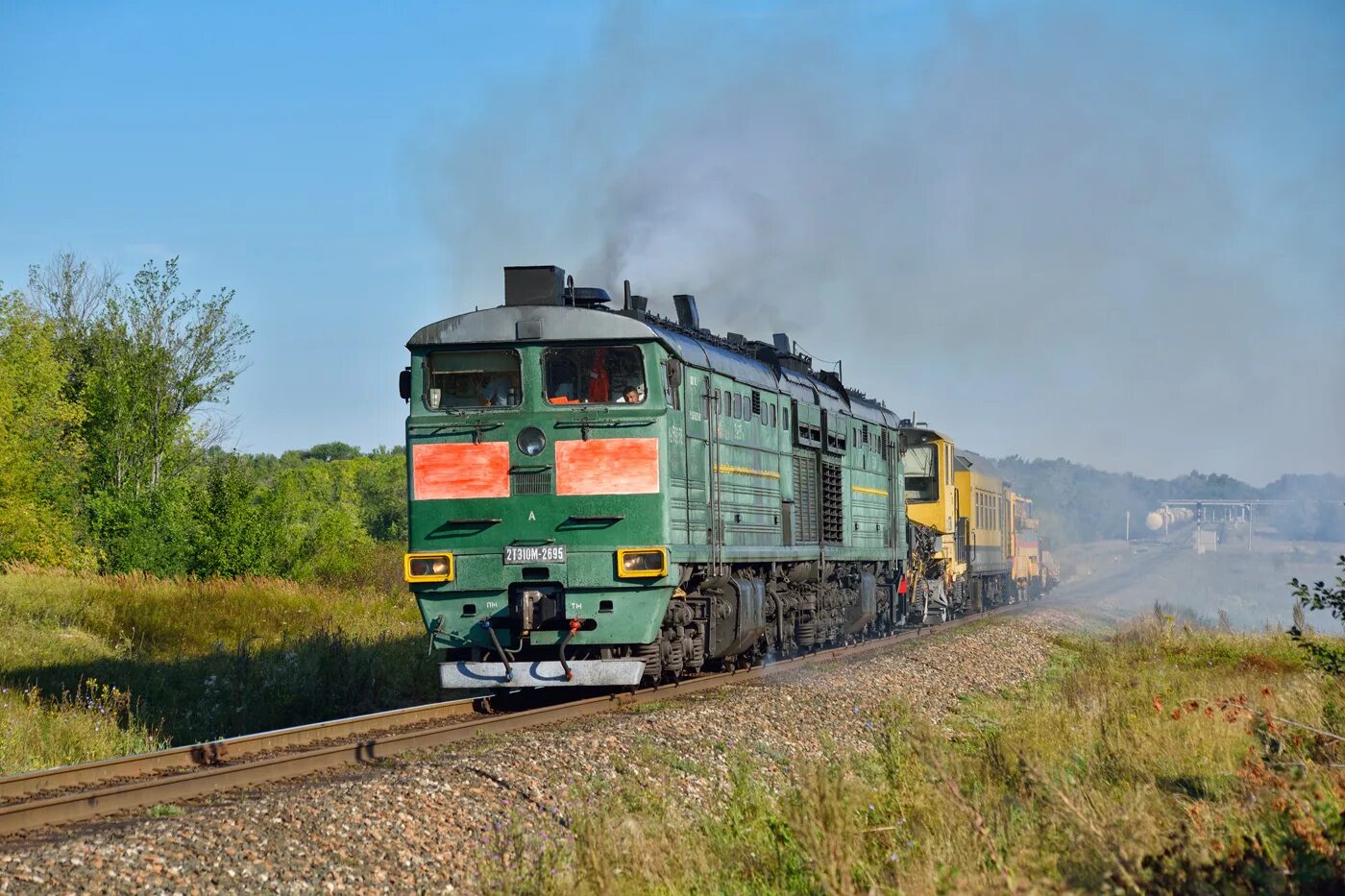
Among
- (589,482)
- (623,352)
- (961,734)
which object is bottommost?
(961,734)

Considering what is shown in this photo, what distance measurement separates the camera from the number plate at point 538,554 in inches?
514

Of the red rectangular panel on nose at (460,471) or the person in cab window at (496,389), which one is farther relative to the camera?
the person in cab window at (496,389)

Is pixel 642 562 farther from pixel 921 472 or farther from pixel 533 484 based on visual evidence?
pixel 921 472

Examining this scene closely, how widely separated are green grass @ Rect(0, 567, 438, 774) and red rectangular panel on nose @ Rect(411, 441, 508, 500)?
321cm

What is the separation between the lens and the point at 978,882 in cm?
588

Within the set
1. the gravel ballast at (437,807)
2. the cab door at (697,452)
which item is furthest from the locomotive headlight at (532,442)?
the gravel ballast at (437,807)

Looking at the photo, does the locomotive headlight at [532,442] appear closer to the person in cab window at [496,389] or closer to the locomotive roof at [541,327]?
the person in cab window at [496,389]

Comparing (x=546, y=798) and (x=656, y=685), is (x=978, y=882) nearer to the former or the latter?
(x=546, y=798)

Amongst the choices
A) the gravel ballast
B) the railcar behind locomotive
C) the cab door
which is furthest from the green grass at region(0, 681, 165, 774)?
the cab door

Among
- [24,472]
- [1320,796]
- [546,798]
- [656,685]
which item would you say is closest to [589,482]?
[656,685]

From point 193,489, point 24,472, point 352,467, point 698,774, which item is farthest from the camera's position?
point 352,467

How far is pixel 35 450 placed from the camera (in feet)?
114

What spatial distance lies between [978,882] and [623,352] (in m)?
8.27

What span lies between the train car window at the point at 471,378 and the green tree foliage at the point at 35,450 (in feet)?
74.1
